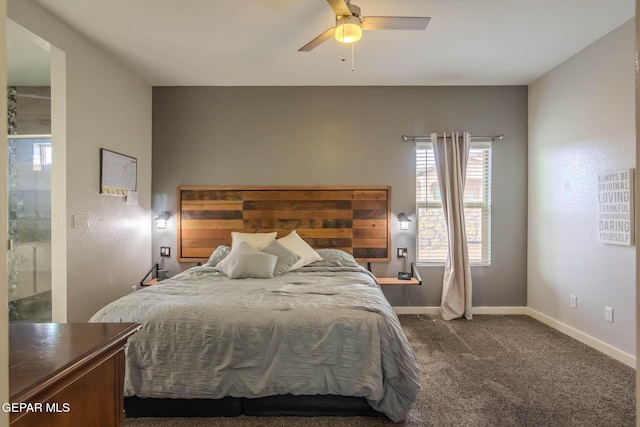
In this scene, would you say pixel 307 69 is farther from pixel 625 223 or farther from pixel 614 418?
pixel 614 418

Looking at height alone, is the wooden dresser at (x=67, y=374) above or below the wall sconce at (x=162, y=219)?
below

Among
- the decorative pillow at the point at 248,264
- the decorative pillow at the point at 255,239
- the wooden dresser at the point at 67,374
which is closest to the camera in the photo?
the wooden dresser at the point at 67,374

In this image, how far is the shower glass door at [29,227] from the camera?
3145 millimetres

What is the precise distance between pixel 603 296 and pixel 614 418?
130 cm

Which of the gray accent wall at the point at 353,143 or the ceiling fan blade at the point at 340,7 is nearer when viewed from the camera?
the ceiling fan blade at the point at 340,7

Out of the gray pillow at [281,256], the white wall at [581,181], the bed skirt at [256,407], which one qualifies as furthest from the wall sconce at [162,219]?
the white wall at [581,181]

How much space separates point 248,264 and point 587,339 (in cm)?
331

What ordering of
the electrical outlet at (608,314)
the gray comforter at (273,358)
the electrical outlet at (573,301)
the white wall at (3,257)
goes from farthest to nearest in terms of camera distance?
1. the electrical outlet at (573,301)
2. the electrical outlet at (608,314)
3. the gray comforter at (273,358)
4. the white wall at (3,257)

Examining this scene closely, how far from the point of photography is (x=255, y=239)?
3621 millimetres

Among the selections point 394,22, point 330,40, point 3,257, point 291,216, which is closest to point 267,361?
point 3,257

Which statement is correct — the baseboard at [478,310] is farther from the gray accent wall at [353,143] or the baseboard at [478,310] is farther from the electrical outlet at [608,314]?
the electrical outlet at [608,314]

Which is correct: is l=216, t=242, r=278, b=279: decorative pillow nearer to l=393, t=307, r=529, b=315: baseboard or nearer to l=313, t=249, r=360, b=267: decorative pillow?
l=313, t=249, r=360, b=267: decorative pillow

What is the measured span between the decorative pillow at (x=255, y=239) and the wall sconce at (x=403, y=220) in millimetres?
1513
